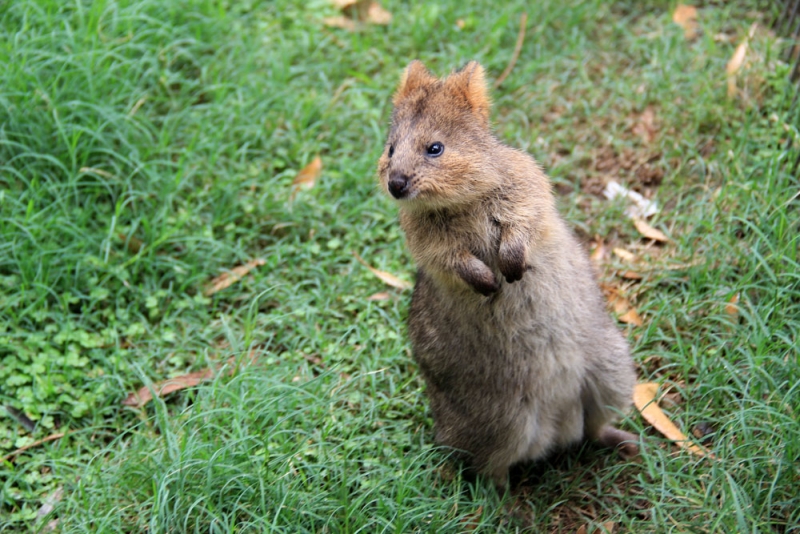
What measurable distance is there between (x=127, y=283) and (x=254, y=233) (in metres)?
0.80

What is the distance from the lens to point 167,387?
14.3 feet

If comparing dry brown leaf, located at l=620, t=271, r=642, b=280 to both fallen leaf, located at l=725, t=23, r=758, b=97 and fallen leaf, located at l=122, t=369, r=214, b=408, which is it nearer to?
fallen leaf, located at l=725, t=23, r=758, b=97

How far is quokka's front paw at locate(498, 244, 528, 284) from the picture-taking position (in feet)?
11.1

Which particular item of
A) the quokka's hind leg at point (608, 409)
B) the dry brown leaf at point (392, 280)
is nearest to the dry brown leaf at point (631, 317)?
the quokka's hind leg at point (608, 409)

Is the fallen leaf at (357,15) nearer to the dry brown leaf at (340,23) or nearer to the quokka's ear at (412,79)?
the dry brown leaf at (340,23)

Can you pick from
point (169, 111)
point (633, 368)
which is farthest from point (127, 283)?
point (633, 368)

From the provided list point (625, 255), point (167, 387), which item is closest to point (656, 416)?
point (625, 255)

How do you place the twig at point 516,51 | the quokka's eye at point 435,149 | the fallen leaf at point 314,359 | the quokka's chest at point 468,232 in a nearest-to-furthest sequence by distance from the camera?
the quokka's eye at point 435,149 → the quokka's chest at point 468,232 → the fallen leaf at point 314,359 → the twig at point 516,51

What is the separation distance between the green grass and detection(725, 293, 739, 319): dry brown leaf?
0.04 metres

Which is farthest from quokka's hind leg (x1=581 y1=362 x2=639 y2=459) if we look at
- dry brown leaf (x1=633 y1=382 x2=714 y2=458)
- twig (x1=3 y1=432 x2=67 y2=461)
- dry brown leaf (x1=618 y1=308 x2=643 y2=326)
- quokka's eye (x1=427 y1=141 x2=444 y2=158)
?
twig (x1=3 y1=432 x2=67 y2=461)

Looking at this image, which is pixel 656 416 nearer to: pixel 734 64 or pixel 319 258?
pixel 319 258

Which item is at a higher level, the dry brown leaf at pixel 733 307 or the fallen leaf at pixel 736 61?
the fallen leaf at pixel 736 61

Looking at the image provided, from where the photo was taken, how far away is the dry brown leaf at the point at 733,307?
4145mm

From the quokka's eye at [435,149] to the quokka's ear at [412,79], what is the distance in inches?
14.8
